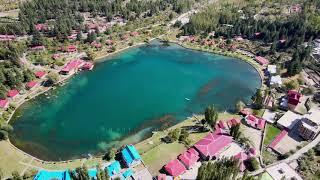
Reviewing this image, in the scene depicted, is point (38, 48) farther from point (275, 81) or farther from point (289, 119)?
point (289, 119)

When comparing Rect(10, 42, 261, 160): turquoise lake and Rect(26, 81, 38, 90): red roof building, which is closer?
Rect(10, 42, 261, 160): turquoise lake

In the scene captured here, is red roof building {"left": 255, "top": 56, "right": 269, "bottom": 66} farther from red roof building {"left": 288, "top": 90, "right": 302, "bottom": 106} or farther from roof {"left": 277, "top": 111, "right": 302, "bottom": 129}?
roof {"left": 277, "top": 111, "right": 302, "bottom": 129}

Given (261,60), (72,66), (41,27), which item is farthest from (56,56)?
(261,60)

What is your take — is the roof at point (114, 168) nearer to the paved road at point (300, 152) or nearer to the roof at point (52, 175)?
the roof at point (52, 175)

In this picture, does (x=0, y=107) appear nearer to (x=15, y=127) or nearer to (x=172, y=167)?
(x=15, y=127)

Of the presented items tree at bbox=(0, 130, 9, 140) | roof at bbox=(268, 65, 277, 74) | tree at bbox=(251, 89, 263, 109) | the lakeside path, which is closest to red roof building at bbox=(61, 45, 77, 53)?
tree at bbox=(0, 130, 9, 140)
